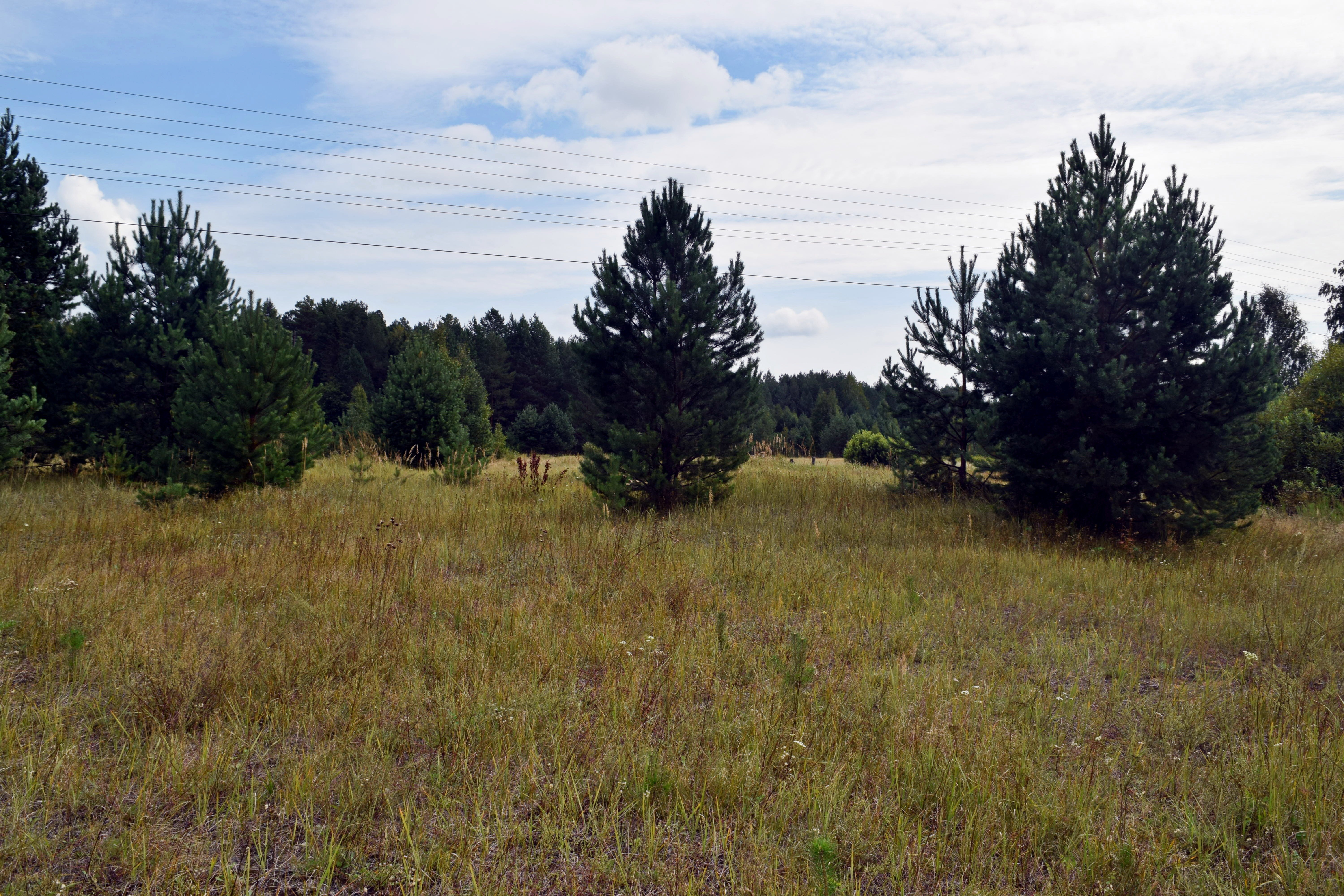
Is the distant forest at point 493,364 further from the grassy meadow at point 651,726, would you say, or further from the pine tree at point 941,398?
the grassy meadow at point 651,726

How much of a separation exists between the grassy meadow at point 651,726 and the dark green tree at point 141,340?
7610mm

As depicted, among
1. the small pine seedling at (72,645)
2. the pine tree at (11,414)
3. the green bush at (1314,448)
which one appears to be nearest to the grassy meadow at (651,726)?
the small pine seedling at (72,645)

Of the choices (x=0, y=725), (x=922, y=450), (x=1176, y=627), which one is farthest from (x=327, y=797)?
(x=922, y=450)

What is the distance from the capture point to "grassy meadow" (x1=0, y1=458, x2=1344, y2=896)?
8.58ft

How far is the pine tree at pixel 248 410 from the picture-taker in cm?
994

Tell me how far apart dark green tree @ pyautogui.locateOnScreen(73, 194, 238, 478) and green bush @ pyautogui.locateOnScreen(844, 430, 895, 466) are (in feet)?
59.6

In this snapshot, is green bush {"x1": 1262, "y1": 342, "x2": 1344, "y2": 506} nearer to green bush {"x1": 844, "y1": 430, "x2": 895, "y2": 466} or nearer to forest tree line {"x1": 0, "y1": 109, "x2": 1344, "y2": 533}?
forest tree line {"x1": 0, "y1": 109, "x2": 1344, "y2": 533}

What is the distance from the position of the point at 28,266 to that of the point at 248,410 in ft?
27.9

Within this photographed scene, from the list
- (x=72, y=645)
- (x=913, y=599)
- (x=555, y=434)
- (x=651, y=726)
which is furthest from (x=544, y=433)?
(x=651, y=726)

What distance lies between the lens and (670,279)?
10328 mm

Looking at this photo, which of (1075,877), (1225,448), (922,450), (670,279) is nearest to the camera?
(1075,877)

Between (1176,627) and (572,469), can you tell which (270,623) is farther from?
(572,469)

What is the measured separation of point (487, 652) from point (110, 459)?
1241 cm

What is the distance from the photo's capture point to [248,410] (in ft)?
33.2
